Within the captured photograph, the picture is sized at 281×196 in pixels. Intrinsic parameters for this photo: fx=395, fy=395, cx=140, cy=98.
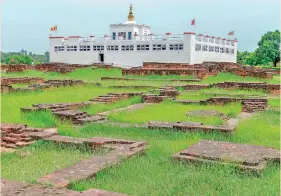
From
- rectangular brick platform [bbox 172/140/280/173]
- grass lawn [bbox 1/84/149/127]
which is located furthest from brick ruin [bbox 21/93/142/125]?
rectangular brick platform [bbox 172/140/280/173]

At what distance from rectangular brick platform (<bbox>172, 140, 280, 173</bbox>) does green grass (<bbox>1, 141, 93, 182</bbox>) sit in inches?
59.4

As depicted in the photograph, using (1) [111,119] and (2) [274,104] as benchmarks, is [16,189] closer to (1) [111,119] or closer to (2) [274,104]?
(1) [111,119]

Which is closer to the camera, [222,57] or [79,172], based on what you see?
[79,172]

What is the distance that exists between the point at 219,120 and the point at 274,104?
3937 mm

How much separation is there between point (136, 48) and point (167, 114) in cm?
2567

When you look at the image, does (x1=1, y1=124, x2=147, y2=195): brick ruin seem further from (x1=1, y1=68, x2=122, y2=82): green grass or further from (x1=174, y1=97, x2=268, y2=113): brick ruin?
(x1=1, y1=68, x2=122, y2=82): green grass

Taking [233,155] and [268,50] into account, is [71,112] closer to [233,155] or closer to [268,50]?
[233,155]

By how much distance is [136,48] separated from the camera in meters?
34.5

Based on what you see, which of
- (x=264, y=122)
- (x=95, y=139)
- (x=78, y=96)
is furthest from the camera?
(x=78, y=96)

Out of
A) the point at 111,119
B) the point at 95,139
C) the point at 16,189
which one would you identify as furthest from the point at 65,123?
the point at 16,189

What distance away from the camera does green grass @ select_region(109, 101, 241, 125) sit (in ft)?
27.5

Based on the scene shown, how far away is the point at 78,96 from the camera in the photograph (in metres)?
12.9

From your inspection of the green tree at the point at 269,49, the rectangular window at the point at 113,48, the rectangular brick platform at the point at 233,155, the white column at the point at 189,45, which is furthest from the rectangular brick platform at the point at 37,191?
the green tree at the point at 269,49

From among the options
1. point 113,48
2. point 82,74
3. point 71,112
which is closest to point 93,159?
point 71,112
